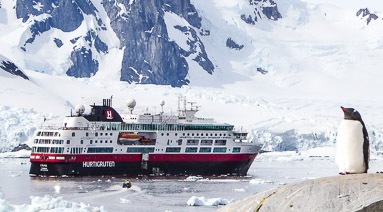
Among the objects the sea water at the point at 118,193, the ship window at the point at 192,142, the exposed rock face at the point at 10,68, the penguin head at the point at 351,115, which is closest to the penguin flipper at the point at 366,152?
the penguin head at the point at 351,115

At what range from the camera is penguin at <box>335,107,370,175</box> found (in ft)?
31.5

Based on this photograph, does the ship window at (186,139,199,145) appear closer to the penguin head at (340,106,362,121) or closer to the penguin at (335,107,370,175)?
the penguin head at (340,106,362,121)

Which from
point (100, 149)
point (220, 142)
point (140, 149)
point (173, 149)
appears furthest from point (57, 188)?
point (220, 142)

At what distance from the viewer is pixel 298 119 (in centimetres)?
14500

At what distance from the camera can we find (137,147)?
231ft

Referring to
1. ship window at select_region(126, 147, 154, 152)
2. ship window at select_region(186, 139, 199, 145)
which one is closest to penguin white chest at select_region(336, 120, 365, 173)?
ship window at select_region(126, 147, 154, 152)

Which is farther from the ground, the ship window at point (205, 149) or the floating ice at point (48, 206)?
the ship window at point (205, 149)

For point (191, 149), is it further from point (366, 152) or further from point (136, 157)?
point (366, 152)

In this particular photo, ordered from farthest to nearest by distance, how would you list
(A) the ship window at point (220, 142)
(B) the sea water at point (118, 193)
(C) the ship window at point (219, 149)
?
(A) the ship window at point (220, 142) → (C) the ship window at point (219, 149) → (B) the sea water at point (118, 193)

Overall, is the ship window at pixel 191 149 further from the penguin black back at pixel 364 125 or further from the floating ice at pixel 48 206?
the penguin black back at pixel 364 125

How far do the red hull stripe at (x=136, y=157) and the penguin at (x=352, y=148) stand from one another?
193 feet

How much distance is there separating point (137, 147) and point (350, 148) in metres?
61.1

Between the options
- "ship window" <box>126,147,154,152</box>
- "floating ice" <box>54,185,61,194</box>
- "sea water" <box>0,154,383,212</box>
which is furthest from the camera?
"ship window" <box>126,147,154,152</box>

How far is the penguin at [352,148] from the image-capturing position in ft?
31.5
